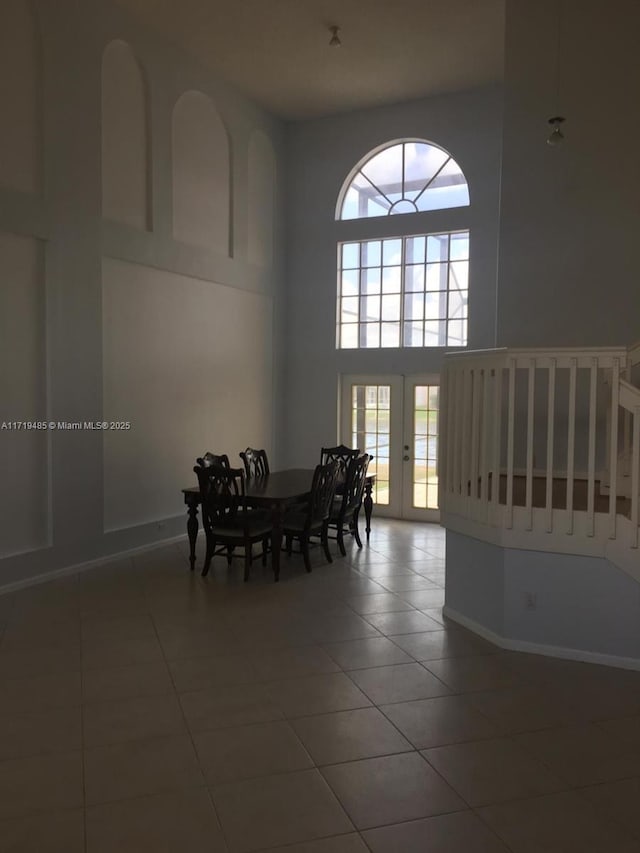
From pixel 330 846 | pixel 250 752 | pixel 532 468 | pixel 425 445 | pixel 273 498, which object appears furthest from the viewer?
pixel 425 445

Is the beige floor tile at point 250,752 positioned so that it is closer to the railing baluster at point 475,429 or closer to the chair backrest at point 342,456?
the railing baluster at point 475,429

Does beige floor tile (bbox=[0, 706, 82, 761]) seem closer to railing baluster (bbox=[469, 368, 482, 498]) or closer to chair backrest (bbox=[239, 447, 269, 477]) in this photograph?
railing baluster (bbox=[469, 368, 482, 498])

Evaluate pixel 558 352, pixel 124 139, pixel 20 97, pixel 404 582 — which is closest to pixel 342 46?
pixel 124 139

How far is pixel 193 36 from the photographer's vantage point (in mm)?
6844

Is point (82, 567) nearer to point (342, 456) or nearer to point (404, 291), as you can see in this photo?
point (342, 456)

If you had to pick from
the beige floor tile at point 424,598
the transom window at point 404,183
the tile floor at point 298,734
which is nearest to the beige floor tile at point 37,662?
the tile floor at point 298,734

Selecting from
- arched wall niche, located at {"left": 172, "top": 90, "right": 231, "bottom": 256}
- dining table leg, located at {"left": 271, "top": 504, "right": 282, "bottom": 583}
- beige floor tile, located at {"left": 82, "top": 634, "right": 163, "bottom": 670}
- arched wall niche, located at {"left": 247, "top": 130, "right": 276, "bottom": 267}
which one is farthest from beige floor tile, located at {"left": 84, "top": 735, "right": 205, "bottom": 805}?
arched wall niche, located at {"left": 247, "top": 130, "right": 276, "bottom": 267}

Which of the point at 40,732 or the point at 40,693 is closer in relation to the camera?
the point at 40,732

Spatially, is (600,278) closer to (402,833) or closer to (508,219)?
(508,219)

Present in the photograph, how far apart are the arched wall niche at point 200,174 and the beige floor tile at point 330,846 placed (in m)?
6.07

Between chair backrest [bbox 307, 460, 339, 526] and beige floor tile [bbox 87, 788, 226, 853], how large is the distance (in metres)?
3.48

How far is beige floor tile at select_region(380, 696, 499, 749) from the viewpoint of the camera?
3135 millimetres

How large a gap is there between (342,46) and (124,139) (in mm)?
2479

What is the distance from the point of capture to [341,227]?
354 inches
